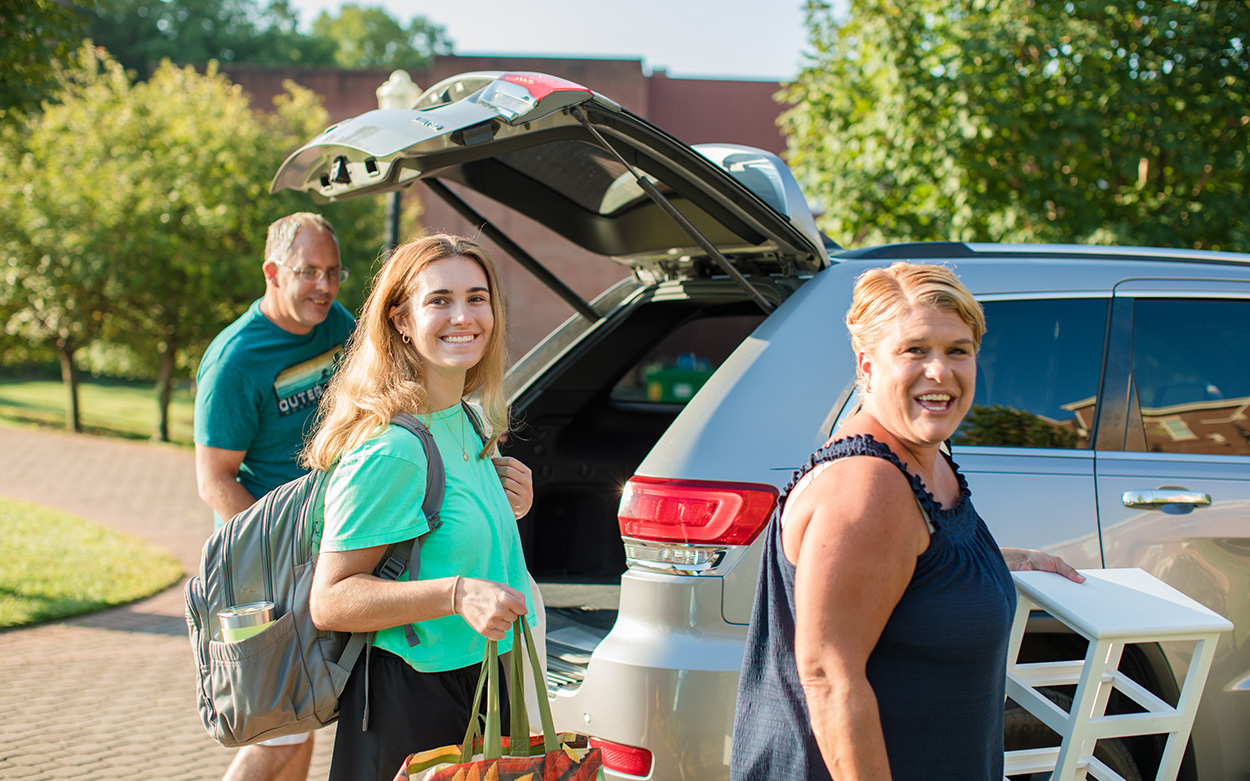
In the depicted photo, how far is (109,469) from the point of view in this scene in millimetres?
13445

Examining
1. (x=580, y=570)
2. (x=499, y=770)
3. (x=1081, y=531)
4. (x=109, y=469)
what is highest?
(x=1081, y=531)

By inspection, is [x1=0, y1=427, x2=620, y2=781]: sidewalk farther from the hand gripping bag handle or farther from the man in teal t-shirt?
the hand gripping bag handle

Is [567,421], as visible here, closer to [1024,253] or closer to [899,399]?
[1024,253]

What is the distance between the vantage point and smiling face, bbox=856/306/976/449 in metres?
1.56

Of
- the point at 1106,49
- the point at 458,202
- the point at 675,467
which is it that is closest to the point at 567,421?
the point at 458,202

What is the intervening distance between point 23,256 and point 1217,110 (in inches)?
712

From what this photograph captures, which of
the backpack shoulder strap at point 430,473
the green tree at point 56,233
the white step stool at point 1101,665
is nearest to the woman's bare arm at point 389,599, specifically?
the backpack shoulder strap at point 430,473

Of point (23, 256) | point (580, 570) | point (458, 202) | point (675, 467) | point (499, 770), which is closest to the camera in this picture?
point (499, 770)

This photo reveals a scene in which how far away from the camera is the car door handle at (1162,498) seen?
256cm

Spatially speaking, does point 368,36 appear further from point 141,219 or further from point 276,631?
point 276,631

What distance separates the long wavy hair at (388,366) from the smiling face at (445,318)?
17 mm

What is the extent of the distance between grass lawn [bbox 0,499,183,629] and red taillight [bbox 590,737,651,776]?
5.28m

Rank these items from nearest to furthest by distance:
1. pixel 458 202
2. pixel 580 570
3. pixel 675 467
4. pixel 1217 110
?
1. pixel 675 467
2. pixel 458 202
3. pixel 580 570
4. pixel 1217 110

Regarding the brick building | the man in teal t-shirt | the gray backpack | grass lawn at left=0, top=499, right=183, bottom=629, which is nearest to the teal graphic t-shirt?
the man in teal t-shirt
